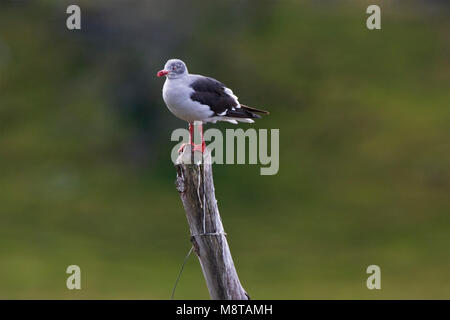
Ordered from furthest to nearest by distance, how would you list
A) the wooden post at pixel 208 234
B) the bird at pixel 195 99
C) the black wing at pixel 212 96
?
the black wing at pixel 212 96, the bird at pixel 195 99, the wooden post at pixel 208 234

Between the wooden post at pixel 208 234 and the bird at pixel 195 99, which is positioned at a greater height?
the bird at pixel 195 99

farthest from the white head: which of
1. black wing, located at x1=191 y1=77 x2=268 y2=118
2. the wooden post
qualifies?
the wooden post

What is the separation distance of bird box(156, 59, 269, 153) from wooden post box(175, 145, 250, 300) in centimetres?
50

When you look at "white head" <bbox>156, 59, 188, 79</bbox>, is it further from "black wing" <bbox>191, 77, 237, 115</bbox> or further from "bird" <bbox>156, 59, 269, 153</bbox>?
"black wing" <bbox>191, 77, 237, 115</bbox>

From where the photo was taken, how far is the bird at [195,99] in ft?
29.2

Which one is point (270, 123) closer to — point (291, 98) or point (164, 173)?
point (291, 98)

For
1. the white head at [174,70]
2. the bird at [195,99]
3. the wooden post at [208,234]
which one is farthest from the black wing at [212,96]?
the wooden post at [208,234]

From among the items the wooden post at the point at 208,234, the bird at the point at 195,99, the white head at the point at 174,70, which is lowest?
the wooden post at the point at 208,234

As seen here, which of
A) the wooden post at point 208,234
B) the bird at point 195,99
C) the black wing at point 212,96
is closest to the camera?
the wooden post at point 208,234

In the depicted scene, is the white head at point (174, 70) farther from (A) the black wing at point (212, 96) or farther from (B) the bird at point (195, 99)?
(A) the black wing at point (212, 96)

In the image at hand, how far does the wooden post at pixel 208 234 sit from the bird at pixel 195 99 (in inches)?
19.8

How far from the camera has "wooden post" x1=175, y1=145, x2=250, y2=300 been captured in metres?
8.11

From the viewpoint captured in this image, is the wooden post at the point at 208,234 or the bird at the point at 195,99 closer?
the wooden post at the point at 208,234

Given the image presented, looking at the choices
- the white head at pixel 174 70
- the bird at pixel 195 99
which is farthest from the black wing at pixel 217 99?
the white head at pixel 174 70
